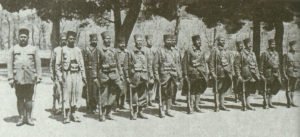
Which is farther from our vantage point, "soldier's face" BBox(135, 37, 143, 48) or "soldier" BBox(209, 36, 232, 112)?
"soldier" BBox(209, 36, 232, 112)

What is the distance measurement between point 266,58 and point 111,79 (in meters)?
3.93

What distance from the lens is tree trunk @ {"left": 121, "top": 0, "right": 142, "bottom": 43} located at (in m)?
19.0

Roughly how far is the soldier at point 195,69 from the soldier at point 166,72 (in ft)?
1.45

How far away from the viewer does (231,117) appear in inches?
390

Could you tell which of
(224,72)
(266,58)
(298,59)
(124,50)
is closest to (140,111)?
(124,50)

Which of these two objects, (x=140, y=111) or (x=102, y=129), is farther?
(x=140, y=111)

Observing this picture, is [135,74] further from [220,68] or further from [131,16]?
[131,16]

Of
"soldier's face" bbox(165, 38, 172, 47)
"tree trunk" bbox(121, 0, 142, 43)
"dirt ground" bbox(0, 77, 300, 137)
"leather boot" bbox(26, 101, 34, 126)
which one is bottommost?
"dirt ground" bbox(0, 77, 300, 137)

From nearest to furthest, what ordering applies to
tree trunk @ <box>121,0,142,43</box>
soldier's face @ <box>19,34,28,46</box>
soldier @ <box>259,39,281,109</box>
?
soldier's face @ <box>19,34,28,46</box>
soldier @ <box>259,39,281,109</box>
tree trunk @ <box>121,0,142,43</box>

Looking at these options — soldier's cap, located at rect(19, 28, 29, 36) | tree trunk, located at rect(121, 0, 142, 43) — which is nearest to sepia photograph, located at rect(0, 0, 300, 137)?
soldier's cap, located at rect(19, 28, 29, 36)

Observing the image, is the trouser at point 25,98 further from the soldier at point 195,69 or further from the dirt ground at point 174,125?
the soldier at point 195,69

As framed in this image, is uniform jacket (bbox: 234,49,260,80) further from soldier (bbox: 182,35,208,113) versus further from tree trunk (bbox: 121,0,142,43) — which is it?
tree trunk (bbox: 121,0,142,43)

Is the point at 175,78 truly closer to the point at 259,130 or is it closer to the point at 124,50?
the point at 124,50

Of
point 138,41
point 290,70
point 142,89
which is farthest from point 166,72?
point 290,70
